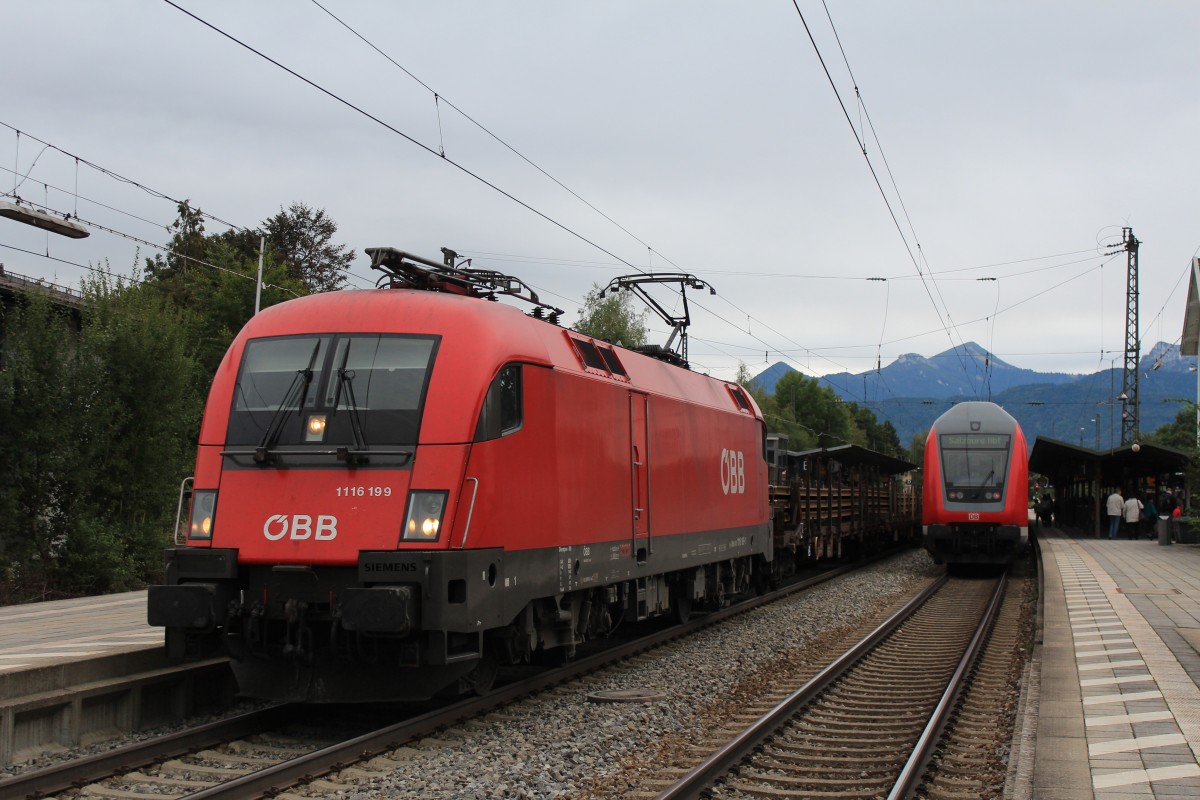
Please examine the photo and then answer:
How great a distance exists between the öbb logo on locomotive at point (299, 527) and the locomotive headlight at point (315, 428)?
2.06 feet

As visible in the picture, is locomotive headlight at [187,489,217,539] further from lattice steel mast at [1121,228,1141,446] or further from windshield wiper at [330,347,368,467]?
lattice steel mast at [1121,228,1141,446]

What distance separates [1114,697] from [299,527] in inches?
255

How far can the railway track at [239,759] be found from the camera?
6.65 meters

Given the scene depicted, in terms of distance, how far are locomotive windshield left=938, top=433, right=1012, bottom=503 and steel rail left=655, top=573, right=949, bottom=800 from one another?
34.6ft

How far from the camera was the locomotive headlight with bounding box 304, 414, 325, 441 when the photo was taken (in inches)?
337

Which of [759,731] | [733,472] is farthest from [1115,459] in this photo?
[759,731]

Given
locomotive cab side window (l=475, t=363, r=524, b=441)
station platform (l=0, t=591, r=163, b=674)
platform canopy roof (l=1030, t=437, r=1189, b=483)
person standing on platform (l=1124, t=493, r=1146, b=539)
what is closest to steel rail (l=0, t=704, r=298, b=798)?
station platform (l=0, t=591, r=163, b=674)

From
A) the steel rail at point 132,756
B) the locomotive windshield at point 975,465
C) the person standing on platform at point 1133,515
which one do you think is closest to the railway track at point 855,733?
the steel rail at point 132,756

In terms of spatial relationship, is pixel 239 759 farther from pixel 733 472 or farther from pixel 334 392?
pixel 733 472

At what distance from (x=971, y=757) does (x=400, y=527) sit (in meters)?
4.46

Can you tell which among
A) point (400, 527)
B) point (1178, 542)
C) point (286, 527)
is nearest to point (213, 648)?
point (286, 527)

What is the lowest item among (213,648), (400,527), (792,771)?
(792,771)

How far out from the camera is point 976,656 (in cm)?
1292

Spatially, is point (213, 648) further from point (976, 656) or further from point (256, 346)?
point (976, 656)
